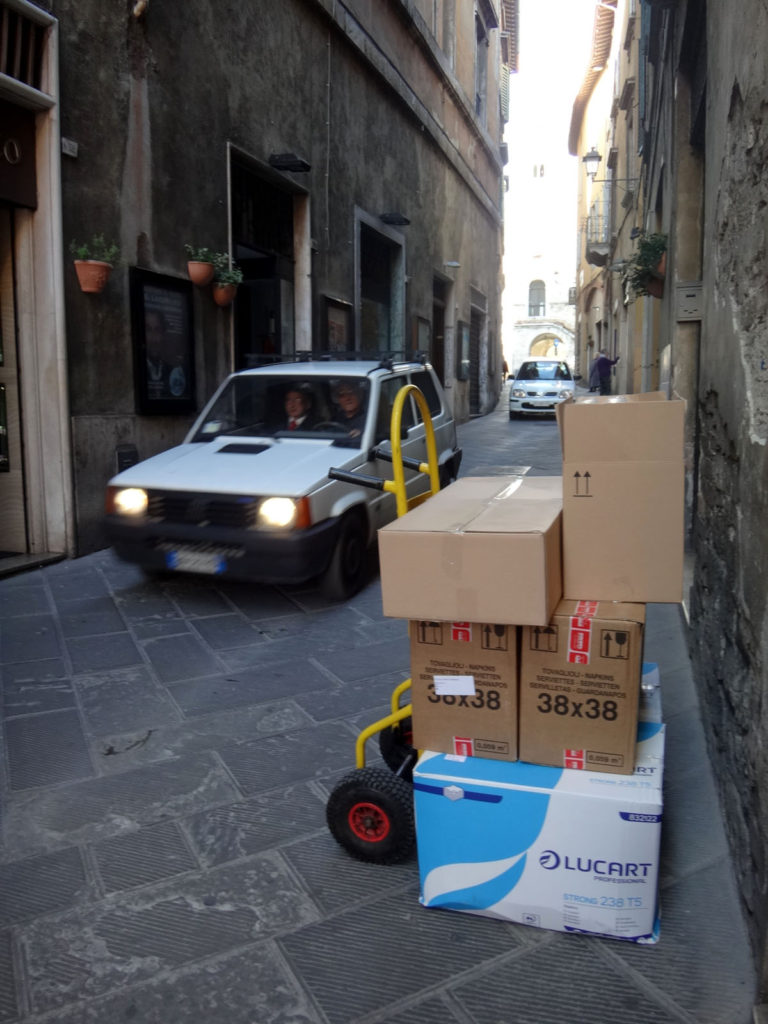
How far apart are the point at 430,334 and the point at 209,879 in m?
15.1

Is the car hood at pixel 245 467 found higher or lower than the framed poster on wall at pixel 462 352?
lower

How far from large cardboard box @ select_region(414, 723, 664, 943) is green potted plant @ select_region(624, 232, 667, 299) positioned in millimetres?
7752

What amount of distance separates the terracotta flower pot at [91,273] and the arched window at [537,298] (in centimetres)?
5006

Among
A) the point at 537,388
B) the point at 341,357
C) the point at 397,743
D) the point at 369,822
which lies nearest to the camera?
the point at 369,822

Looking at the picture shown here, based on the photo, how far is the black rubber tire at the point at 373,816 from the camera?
2541 mm

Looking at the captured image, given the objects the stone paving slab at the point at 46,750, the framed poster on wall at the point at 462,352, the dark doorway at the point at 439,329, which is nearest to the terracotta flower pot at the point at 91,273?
the stone paving slab at the point at 46,750

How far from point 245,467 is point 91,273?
2.39 metres

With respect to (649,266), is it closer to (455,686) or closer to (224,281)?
(224,281)

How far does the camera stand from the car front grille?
5.00 meters

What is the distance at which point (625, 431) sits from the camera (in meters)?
2.24

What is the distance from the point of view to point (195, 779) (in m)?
3.16

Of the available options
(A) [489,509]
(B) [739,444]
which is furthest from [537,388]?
(A) [489,509]

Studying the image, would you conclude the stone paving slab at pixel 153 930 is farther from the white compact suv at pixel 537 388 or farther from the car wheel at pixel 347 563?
the white compact suv at pixel 537 388

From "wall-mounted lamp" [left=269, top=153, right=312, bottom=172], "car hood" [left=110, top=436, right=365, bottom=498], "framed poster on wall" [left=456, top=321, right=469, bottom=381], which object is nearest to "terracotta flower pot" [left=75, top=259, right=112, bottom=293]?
"car hood" [left=110, top=436, right=365, bottom=498]
